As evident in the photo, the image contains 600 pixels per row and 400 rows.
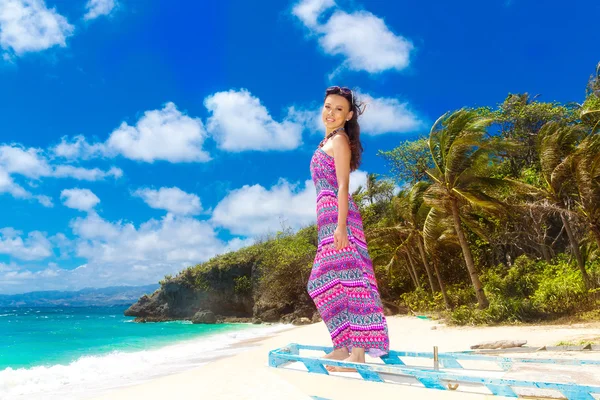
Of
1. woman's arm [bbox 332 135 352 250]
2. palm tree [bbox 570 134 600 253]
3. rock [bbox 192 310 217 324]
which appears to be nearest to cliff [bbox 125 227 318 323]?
rock [bbox 192 310 217 324]

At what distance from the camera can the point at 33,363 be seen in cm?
1659

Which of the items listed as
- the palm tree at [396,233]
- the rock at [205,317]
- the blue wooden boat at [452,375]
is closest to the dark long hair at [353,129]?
the blue wooden boat at [452,375]

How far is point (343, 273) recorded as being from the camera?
321cm

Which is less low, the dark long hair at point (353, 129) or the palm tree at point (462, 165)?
the palm tree at point (462, 165)

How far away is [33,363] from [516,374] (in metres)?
18.7

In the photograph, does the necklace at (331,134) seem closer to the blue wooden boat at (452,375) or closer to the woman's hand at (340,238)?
the woman's hand at (340,238)

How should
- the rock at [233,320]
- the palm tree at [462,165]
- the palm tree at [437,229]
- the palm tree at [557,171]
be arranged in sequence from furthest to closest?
the rock at [233,320]
the palm tree at [437,229]
the palm tree at [462,165]
the palm tree at [557,171]

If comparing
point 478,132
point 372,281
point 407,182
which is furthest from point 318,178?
point 407,182

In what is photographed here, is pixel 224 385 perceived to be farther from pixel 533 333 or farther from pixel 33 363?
pixel 33 363

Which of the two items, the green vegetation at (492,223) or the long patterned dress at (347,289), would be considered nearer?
the long patterned dress at (347,289)

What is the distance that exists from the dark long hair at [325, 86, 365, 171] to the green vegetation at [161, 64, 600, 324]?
9560 mm

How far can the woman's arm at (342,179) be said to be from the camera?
10.4 ft

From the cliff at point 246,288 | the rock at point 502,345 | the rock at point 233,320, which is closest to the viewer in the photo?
the rock at point 502,345

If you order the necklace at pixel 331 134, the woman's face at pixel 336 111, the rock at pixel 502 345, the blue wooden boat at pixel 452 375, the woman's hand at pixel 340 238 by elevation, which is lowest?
the rock at pixel 502 345
